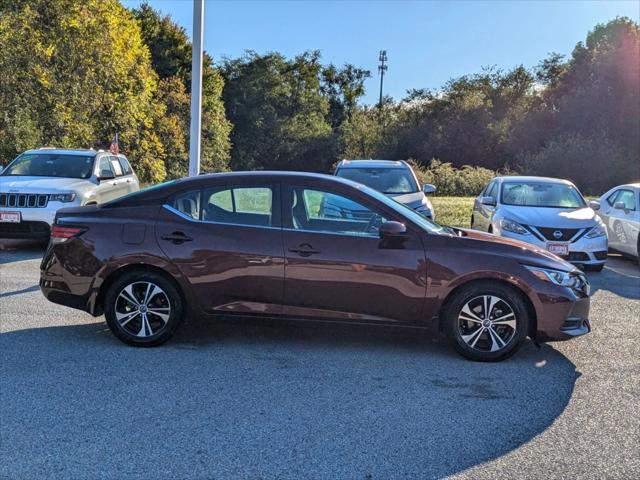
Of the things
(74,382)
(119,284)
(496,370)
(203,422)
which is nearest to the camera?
(203,422)

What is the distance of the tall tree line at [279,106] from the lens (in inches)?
892

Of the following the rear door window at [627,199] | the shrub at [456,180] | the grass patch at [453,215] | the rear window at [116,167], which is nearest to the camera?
the rear door window at [627,199]

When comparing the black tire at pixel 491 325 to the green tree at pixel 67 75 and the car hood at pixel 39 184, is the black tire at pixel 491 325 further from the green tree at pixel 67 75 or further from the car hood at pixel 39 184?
the green tree at pixel 67 75

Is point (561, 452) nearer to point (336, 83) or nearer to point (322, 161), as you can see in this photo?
point (322, 161)

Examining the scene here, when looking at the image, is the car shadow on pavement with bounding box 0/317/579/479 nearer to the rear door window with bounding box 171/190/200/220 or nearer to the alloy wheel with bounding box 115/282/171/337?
the alloy wheel with bounding box 115/282/171/337

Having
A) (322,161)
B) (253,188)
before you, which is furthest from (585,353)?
(322,161)

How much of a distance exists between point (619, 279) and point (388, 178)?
440cm

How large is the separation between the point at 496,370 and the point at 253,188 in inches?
102

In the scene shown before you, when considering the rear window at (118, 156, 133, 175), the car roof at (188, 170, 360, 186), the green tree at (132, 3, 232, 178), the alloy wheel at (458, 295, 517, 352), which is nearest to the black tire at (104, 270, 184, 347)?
the car roof at (188, 170, 360, 186)

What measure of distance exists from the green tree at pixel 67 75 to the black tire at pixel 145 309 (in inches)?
740

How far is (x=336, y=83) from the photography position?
60.5 meters

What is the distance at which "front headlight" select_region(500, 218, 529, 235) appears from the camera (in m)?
9.48

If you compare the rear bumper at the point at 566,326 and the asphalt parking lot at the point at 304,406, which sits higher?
the rear bumper at the point at 566,326

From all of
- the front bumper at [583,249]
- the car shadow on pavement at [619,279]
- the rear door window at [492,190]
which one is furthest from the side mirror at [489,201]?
the car shadow on pavement at [619,279]
